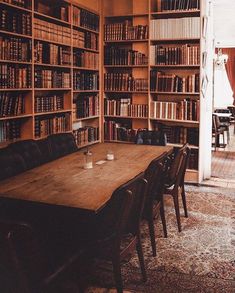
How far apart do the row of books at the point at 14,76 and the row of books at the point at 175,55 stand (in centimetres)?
219

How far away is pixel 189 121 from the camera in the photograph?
6.08m

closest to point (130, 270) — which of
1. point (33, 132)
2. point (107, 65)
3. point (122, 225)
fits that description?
point (122, 225)

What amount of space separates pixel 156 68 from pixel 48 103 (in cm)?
198

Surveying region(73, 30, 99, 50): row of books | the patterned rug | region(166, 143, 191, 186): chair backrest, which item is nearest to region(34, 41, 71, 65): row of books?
region(73, 30, 99, 50): row of books

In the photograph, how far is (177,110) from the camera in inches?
243

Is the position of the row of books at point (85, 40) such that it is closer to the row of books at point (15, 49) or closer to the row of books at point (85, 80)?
the row of books at point (85, 80)

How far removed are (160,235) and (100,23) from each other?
12.3 feet

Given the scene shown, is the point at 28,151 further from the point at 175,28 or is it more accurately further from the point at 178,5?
the point at 178,5

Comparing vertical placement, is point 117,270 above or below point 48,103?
below

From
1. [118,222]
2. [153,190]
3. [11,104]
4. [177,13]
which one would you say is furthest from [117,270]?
[177,13]

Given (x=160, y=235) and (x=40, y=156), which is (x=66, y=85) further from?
(x=160, y=235)

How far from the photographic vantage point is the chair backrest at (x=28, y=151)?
3.88 metres

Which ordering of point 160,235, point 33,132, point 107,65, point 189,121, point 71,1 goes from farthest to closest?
point 107,65 → point 189,121 → point 71,1 → point 33,132 → point 160,235

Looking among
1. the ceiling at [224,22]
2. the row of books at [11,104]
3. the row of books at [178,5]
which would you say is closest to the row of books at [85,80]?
the row of books at [11,104]
